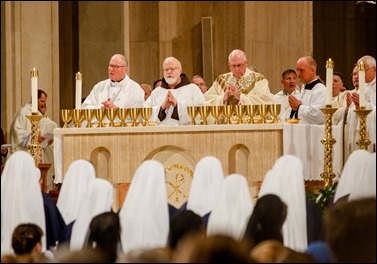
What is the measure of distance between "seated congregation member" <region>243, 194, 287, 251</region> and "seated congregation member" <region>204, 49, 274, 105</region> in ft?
16.6

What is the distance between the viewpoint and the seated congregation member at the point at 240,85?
40.6 ft

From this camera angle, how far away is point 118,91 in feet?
42.6

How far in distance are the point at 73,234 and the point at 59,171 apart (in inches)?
141

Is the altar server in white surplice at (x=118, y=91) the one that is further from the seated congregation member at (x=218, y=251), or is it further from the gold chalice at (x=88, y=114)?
the seated congregation member at (x=218, y=251)

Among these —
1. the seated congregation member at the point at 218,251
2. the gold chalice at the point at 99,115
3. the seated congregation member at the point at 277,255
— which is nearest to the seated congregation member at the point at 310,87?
the gold chalice at the point at 99,115

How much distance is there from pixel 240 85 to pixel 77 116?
1945mm

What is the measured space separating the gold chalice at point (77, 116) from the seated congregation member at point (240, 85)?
58.1 inches

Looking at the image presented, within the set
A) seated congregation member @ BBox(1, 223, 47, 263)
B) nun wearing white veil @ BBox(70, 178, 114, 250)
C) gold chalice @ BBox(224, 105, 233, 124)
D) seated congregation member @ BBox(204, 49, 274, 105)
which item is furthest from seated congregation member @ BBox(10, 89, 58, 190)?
seated congregation member @ BBox(1, 223, 47, 263)

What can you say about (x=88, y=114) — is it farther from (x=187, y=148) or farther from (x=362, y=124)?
(x=362, y=124)

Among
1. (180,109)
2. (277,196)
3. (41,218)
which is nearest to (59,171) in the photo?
(180,109)

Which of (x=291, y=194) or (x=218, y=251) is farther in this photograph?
(x=291, y=194)

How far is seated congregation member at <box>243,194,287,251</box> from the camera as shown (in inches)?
281

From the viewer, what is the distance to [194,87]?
12.5 metres

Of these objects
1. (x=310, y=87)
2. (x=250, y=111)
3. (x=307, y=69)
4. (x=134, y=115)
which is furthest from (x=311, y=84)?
(x=134, y=115)
